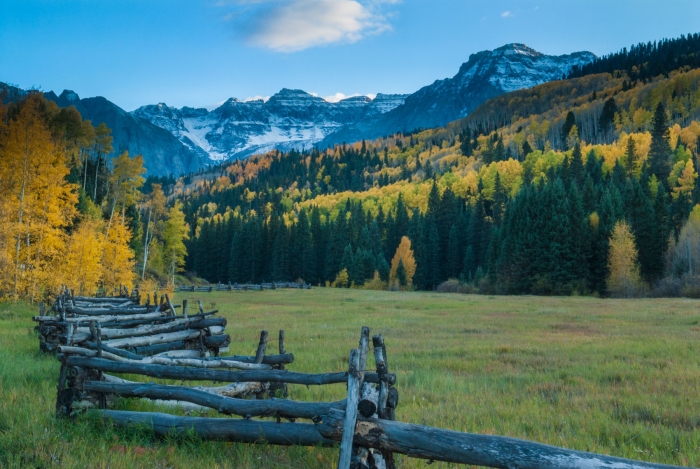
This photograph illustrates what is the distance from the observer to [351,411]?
194 inches

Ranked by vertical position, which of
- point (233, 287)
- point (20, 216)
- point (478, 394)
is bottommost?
point (233, 287)

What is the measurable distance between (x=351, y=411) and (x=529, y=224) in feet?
224

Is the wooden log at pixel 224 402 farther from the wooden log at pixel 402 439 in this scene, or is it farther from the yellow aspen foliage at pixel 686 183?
the yellow aspen foliage at pixel 686 183

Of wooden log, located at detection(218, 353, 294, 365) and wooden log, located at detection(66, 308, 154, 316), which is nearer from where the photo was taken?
wooden log, located at detection(218, 353, 294, 365)

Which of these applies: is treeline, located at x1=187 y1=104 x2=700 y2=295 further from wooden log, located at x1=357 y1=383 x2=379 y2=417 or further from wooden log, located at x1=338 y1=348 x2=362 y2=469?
wooden log, located at x1=338 y1=348 x2=362 y2=469

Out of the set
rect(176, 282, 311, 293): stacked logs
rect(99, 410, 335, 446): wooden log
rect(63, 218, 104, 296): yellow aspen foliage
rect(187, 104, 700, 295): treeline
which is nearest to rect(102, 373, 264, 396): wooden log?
rect(99, 410, 335, 446): wooden log

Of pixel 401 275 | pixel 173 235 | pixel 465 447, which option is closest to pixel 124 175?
pixel 173 235

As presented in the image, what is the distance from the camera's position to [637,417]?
7727 millimetres

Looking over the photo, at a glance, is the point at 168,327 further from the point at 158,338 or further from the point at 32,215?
the point at 32,215

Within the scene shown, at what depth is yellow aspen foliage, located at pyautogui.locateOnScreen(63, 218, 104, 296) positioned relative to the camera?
28438mm

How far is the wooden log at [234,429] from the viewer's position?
5.60 m

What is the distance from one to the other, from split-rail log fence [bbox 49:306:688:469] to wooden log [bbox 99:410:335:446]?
0.01 meters

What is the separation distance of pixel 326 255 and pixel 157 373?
95.3 m

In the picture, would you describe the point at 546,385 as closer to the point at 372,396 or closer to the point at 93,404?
the point at 372,396
